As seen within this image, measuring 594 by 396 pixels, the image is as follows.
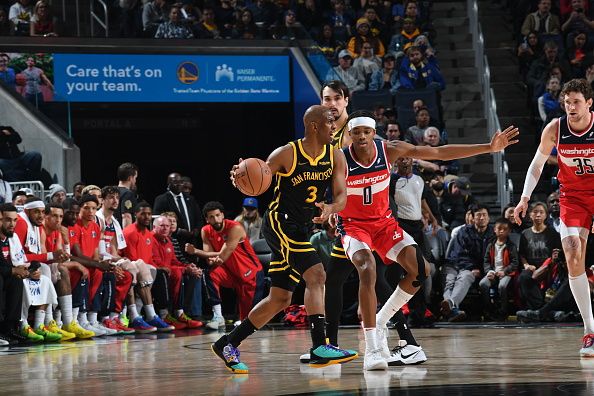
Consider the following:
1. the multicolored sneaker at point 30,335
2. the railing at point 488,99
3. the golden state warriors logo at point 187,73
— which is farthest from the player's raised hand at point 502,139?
the golden state warriors logo at point 187,73

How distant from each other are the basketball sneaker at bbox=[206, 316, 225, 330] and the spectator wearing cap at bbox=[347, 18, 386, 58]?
696 centimetres

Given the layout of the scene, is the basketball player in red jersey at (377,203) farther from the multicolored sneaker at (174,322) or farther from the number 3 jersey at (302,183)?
the multicolored sneaker at (174,322)

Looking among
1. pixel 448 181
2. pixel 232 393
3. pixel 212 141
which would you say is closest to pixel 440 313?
pixel 448 181

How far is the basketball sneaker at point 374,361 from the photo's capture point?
782 cm

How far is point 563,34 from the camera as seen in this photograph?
65.1 feet

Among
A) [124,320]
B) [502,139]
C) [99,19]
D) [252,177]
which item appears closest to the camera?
[252,177]

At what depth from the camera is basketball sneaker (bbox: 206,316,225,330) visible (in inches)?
529

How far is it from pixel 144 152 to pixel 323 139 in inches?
577

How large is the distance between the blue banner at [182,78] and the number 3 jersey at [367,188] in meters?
11.2

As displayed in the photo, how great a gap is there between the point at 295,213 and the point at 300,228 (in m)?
0.12

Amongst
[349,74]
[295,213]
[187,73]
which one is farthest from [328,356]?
[187,73]

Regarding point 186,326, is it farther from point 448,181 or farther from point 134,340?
point 448,181

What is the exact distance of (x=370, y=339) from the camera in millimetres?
7867

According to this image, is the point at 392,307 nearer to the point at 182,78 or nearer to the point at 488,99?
the point at 488,99
